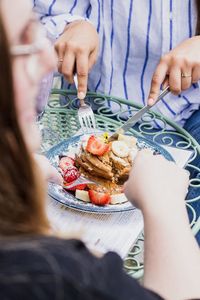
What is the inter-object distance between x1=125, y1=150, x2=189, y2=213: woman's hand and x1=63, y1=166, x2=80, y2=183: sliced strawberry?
0.17 metres

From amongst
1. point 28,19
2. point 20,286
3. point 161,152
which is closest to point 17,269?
point 20,286

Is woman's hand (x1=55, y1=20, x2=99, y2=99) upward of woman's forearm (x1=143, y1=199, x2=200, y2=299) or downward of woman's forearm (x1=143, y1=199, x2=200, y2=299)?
upward

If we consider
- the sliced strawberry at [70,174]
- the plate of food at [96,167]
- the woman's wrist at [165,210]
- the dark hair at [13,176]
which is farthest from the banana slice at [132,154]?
the dark hair at [13,176]

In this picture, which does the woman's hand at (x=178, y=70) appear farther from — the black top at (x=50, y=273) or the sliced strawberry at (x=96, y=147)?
the black top at (x=50, y=273)

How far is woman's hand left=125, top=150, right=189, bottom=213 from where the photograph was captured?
0.89 meters

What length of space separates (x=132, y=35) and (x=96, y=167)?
18.8 inches

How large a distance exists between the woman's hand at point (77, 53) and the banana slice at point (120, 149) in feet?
0.57

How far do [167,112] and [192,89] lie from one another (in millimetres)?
83

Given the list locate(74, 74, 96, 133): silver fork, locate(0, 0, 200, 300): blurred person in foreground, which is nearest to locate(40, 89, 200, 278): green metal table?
locate(74, 74, 96, 133): silver fork

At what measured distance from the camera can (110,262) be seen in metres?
0.67

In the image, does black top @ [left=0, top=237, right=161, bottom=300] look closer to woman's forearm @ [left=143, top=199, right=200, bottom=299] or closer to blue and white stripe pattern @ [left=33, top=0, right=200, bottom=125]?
woman's forearm @ [left=143, top=199, right=200, bottom=299]

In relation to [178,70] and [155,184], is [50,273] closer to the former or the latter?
[155,184]

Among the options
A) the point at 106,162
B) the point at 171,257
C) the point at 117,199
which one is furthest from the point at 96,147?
the point at 171,257

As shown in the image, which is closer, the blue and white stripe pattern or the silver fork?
the silver fork
